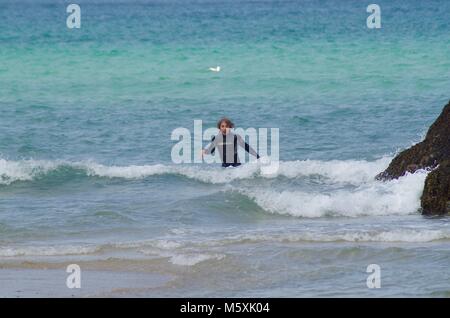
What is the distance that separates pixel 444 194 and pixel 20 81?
2169cm

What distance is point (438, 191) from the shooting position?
13.8 metres

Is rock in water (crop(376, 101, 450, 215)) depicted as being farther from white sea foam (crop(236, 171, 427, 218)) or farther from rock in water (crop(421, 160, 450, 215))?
white sea foam (crop(236, 171, 427, 218))

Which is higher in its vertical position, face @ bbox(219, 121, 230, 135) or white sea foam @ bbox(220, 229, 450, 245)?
face @ bbox(219, 121, 230, 135)

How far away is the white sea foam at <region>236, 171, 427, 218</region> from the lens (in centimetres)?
1447

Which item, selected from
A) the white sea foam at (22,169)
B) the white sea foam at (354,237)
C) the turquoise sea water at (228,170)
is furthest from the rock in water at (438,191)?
the white sea foam at (22,169)

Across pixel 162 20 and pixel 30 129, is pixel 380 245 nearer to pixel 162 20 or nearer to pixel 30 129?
pixel 30 129

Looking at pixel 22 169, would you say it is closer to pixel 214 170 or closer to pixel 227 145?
pixel 214 170

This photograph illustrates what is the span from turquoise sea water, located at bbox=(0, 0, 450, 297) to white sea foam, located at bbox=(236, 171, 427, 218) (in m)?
0.03

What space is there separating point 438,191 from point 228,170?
522 centimetres

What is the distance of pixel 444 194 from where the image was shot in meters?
13.7

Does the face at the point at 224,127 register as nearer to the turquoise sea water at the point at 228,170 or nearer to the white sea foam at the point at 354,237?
the turquoise sea water at the point at 228,170

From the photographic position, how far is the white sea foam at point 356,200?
47.5 ft

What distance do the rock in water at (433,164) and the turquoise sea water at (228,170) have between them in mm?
243

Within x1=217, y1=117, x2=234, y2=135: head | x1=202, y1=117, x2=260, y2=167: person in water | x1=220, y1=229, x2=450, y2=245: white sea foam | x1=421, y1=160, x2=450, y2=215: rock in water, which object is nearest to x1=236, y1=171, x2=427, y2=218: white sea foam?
x1=421, y1=160, x2=450, y2=215: rock in water
